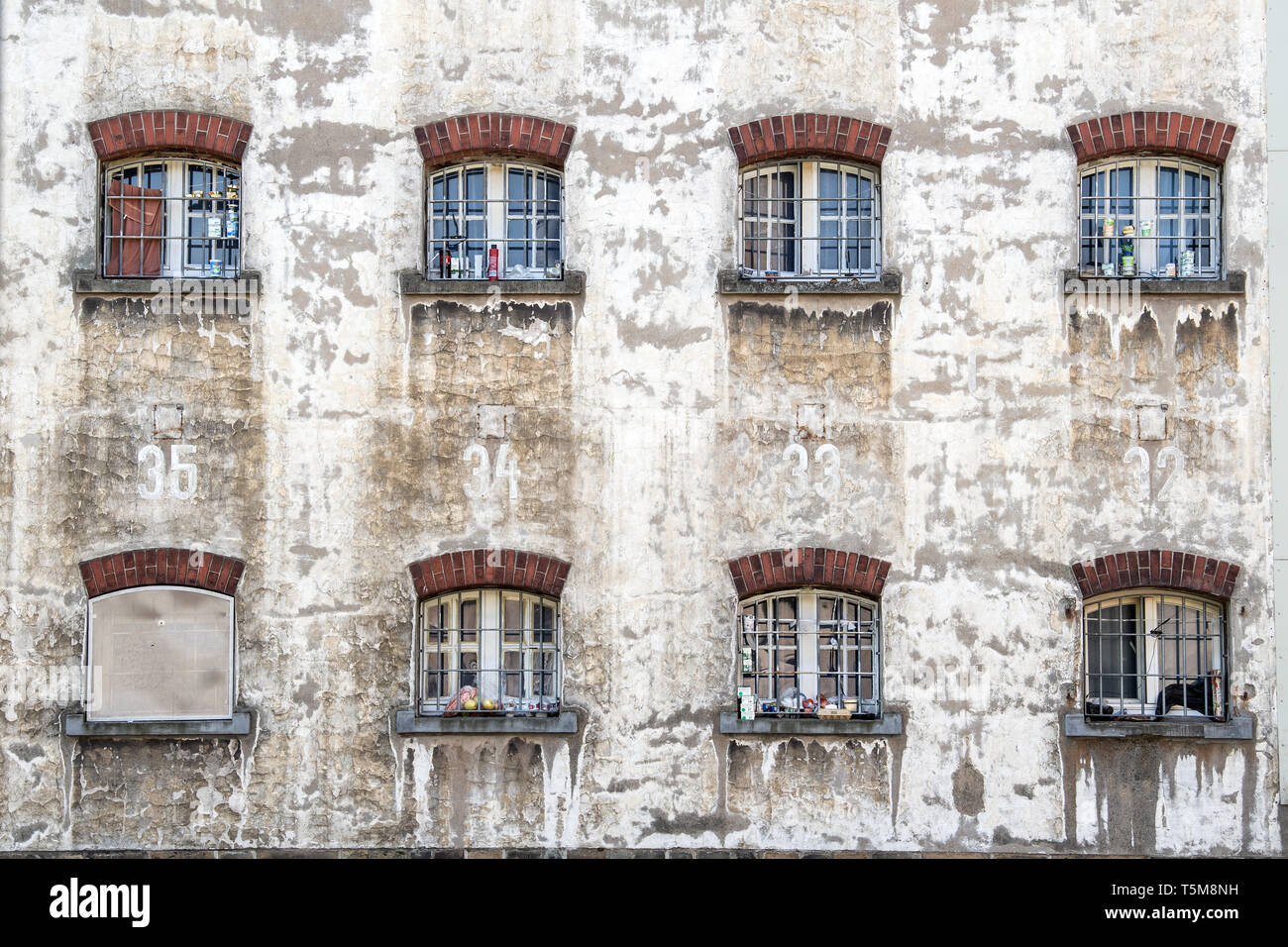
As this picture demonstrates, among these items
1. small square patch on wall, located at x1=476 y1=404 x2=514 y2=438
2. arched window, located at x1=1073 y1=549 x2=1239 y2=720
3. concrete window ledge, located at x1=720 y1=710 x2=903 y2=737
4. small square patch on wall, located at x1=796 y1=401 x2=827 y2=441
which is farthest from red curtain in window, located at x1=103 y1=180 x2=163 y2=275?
arched window, located at x1=1073 y1=549 x2=1239 y2=720

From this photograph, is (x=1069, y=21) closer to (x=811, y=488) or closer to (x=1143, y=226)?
(x=1143, y=226)

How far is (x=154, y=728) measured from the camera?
485 inches

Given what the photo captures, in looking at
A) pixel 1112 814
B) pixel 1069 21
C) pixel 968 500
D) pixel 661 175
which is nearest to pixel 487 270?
pixel 661 175

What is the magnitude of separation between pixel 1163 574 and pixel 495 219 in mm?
6219

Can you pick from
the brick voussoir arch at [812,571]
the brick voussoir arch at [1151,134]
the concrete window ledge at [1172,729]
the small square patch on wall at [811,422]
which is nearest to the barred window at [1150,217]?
the brick voussoir arch at [1151,134]

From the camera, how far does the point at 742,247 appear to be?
12789 millimetres

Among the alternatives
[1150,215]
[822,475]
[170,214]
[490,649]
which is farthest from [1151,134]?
[170,214]

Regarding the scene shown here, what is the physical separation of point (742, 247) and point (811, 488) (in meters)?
2.09

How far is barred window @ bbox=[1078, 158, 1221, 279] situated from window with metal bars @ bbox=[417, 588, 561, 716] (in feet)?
18.0

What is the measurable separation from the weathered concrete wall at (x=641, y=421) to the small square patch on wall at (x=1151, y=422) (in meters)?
0.13

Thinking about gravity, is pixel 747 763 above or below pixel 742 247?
below

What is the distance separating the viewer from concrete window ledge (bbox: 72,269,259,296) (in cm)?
1252

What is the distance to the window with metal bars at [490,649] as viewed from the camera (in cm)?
1265

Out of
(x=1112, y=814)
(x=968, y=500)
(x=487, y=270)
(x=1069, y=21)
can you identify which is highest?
(x=1069, y=21)
